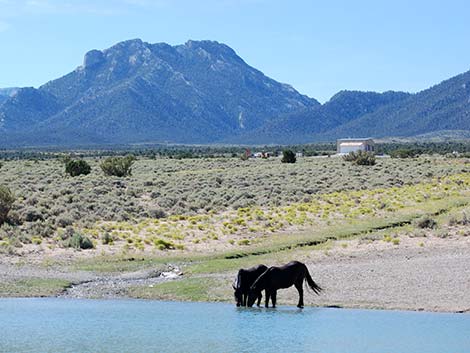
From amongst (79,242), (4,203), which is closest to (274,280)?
(79,242)

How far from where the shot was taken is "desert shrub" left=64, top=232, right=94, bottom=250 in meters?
39.2

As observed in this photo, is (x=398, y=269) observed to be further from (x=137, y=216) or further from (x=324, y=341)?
(x=137, y=216)

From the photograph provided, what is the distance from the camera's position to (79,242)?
39312 millimetres

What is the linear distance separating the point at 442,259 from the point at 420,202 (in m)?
20.3

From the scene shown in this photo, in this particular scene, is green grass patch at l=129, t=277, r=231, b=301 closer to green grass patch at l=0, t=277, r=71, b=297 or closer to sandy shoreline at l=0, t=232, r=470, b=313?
sandy shoreline at l=0, t=232, r=470, b=313

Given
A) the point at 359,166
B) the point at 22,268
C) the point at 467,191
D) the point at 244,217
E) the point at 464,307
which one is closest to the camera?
the point at 464,307

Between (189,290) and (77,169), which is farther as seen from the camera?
(77,169)

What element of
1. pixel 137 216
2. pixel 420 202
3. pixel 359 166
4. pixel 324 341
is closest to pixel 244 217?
pixel 137 216

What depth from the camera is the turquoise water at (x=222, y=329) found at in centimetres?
2073

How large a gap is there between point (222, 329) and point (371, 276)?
8.41 meters

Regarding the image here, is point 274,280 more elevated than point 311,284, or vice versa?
point 274,280

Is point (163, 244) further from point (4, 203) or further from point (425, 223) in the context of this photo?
point (425, 223)

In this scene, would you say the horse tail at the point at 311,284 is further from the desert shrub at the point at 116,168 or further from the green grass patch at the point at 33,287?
the desert shrub at the point at 116,168

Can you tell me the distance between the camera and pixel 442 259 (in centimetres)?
3219
